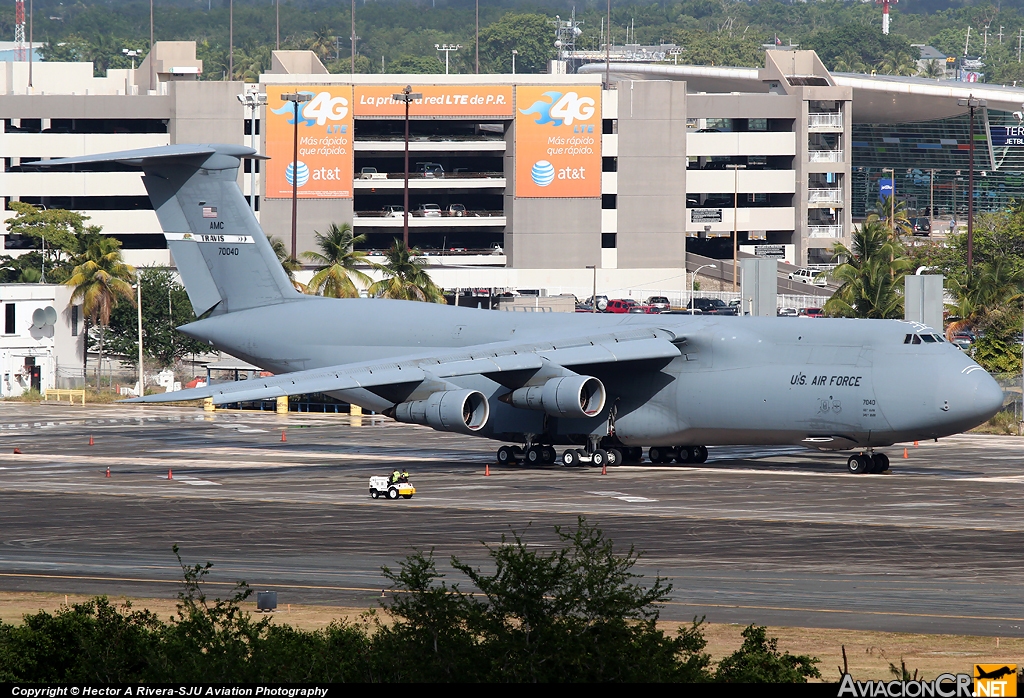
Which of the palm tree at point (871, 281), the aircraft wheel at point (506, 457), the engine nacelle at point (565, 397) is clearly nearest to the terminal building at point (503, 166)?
the palm tree at point (871, 281)

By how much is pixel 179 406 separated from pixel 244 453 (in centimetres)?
1942

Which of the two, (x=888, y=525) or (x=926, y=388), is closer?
(x=888, y=525)

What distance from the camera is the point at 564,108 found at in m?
108

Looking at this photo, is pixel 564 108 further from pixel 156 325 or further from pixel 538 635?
pixel 538 635

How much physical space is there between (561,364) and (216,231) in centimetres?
1260

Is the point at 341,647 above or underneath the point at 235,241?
underneath

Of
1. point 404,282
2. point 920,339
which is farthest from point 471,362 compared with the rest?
point 404,282

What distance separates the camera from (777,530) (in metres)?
28.3

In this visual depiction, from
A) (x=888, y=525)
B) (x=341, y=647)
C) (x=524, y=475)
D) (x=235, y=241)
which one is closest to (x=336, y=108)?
(x=235, y=241)

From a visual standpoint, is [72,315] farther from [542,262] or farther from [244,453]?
[542,262]

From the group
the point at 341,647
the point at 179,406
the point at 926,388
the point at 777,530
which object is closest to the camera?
the point at 341,647

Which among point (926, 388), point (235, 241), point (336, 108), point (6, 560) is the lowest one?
point (6, 560)

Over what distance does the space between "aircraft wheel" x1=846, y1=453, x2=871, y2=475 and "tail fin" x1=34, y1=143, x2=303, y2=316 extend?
17124 mm

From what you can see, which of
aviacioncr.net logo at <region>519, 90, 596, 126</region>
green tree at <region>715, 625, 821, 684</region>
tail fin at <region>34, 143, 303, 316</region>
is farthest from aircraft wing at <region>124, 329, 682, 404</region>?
aviacioncr.net logo at <region>519, 90, 596, 126</region>
